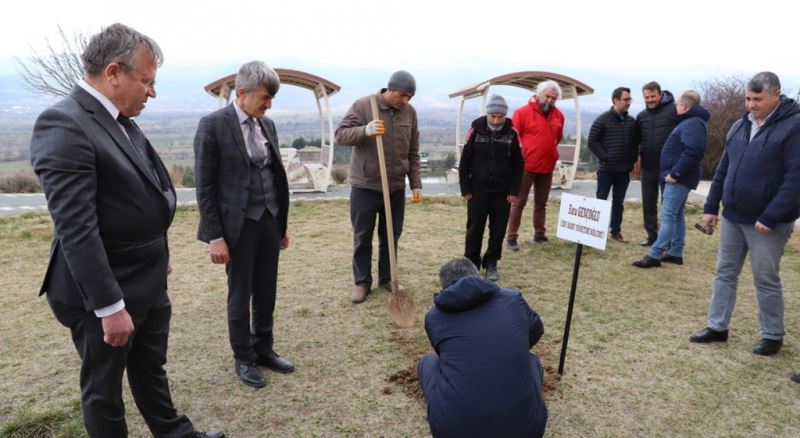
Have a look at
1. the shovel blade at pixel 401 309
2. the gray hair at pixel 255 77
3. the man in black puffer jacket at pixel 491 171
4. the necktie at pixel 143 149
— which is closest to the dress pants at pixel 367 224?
the shovel blade at pixel 401 309

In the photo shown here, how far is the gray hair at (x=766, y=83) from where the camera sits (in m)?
3.26

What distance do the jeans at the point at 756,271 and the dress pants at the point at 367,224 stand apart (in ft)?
8.05

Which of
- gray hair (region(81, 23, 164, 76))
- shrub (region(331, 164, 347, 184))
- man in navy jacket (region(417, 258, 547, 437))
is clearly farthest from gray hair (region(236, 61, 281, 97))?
shrub (region(331, 164, 347, 184))

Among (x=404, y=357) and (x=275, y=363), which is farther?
(x=404, y=357)

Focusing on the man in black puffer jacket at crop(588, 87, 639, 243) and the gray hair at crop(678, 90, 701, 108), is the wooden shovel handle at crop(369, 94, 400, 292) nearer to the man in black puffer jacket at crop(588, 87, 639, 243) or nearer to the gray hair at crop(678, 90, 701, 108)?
the man in black puffer jacket at crop(588, 87, 639, 243)

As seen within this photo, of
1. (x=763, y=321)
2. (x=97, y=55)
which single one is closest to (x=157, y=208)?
(x=97, y=55)

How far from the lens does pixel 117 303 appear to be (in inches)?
71.9

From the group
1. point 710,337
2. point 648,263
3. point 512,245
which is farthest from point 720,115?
point 710,337

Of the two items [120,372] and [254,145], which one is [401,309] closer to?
[254,145]

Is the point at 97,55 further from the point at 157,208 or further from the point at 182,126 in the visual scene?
the point at 182,126

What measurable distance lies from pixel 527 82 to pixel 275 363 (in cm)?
929

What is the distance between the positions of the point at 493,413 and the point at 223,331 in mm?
2568

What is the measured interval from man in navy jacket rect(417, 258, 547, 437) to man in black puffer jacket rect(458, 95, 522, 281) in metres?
2.66

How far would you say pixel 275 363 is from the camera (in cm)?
333
